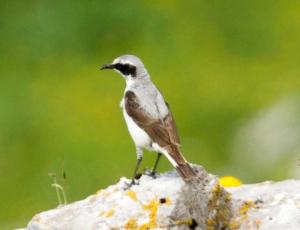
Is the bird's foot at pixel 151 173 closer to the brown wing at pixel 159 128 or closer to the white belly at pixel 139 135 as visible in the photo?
the brown wing at pixel 159 128

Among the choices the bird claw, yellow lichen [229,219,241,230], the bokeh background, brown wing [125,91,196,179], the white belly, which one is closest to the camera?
yellow lichen [229,219,241,230]

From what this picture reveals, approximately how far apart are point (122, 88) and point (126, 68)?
10190 millimetres

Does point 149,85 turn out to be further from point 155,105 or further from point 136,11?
point 136,11

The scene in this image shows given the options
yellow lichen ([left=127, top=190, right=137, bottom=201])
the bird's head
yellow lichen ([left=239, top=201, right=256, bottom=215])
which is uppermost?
the bird's head

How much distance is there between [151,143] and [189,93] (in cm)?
1050

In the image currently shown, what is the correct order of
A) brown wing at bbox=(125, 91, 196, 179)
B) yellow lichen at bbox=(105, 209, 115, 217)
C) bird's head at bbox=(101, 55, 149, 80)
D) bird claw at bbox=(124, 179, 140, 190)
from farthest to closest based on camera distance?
bird's head at bbox=(101, 55, 149, 80) < brown wing at bbox=(125, 91, 196, 179) < bird claw at bbox=(124, 179, 140, 190) < yellow lichen at bbox=(105, 209, 115, 217)

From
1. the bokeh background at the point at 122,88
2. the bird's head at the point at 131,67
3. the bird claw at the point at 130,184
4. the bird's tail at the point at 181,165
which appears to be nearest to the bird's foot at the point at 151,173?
the bird's tail at the point at 181,165

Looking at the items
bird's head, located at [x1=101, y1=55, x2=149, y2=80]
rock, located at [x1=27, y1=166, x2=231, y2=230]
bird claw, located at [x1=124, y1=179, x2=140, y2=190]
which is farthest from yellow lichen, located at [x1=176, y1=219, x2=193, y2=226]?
bird's head, located at [x1=101, y1=55, x2=149, y2=80]

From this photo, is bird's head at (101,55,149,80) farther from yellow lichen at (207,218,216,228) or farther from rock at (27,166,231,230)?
yellow lichen at (207,218,216,228)

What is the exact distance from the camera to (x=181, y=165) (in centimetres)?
1238

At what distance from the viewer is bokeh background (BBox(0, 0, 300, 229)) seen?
20.4 metres

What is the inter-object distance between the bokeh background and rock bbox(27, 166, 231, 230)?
602 centimetres

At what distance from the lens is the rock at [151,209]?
1151 centimetres

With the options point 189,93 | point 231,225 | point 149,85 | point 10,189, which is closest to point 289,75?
point 189,93
